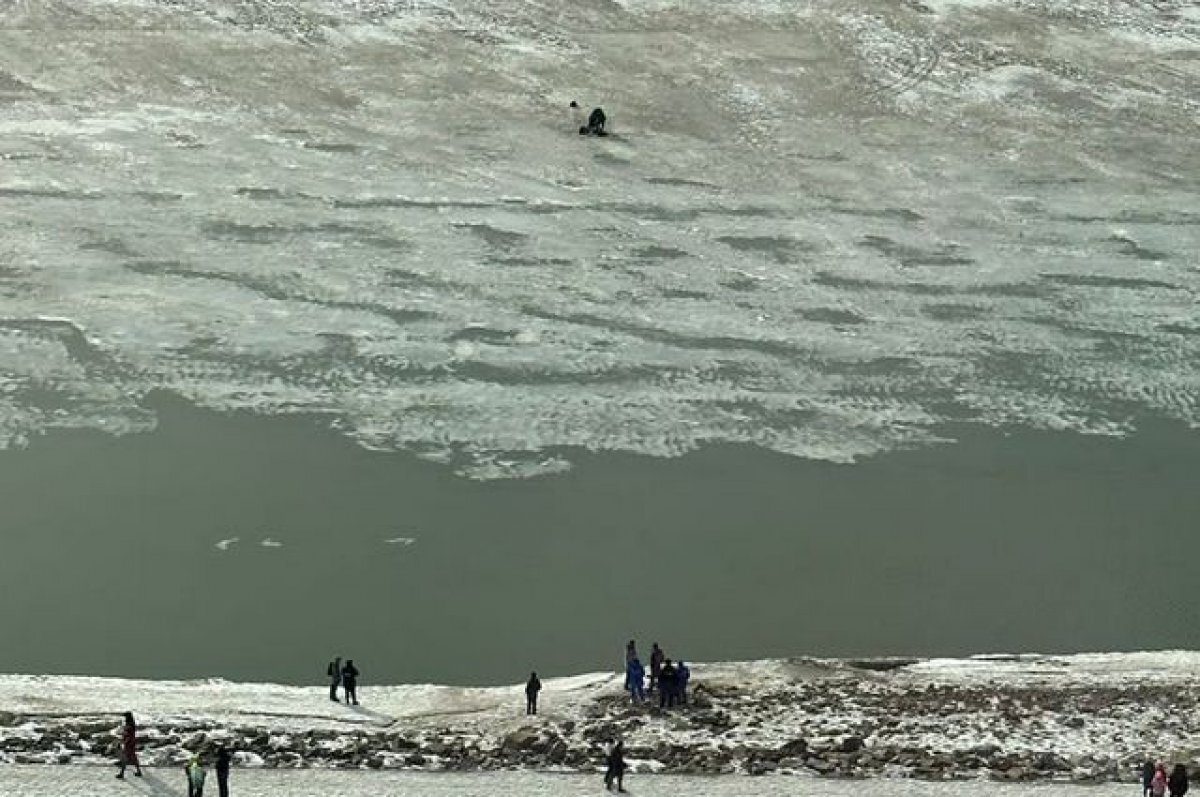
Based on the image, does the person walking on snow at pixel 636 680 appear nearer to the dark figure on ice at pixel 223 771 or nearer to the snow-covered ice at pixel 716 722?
the snow-covered ice at pixel 716 722

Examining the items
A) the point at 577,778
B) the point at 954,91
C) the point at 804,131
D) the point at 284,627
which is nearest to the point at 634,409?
the point at 284,627

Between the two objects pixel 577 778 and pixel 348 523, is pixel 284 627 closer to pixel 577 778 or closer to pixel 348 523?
pixel 348 523

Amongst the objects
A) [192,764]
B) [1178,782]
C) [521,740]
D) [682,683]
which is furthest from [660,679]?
[1178,782]

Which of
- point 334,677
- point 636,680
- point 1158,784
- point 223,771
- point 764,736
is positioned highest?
point 1158,784

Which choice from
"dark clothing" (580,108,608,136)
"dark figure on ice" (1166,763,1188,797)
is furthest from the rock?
"dark clothing" (580,108,608,136)

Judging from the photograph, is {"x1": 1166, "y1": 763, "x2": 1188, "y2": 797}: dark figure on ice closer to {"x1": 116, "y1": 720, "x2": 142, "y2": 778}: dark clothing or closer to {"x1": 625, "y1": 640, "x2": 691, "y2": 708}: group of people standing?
{"x1": 625, "y1": 640, "x2": 691, "y2": 708}: group of people standing

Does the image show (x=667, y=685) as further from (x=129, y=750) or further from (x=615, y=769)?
(x=129, y=750)

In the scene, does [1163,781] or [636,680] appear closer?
[1163,781]
